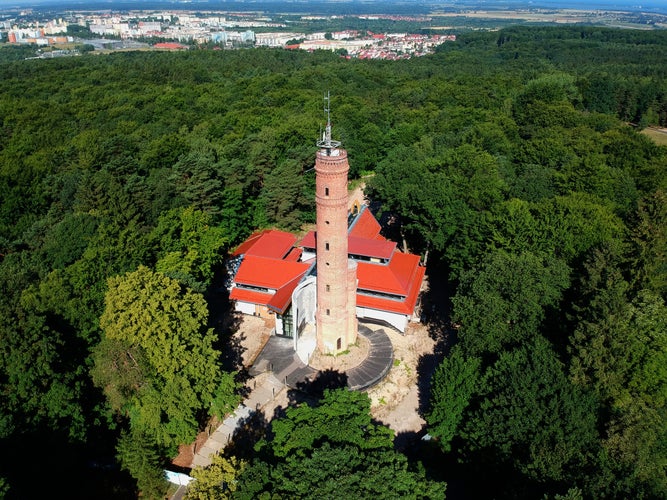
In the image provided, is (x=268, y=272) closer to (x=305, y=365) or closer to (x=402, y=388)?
(x=305, y=365)

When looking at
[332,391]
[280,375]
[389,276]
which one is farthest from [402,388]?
[332,391]

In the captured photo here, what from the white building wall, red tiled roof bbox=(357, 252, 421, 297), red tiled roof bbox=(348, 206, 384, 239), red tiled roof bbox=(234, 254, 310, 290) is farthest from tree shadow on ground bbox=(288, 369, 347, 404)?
red tiled roof bbox=(348, 206, 384, 239)

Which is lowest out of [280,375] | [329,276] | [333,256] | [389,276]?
[280,375]

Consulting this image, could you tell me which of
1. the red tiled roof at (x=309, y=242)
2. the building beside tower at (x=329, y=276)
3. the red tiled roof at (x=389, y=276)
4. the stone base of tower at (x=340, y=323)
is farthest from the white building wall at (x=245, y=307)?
the red tiled roof at (x=389, y=276)

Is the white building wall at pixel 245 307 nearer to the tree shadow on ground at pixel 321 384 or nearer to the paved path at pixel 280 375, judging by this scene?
the paved path at pixel 280 375

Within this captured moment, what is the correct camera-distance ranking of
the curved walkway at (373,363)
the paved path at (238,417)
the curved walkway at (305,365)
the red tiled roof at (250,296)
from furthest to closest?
the red tiled roof at (250,296), the curved walkway at (305,365), the curved walkway at (373,363), the paved path at (238,417)
